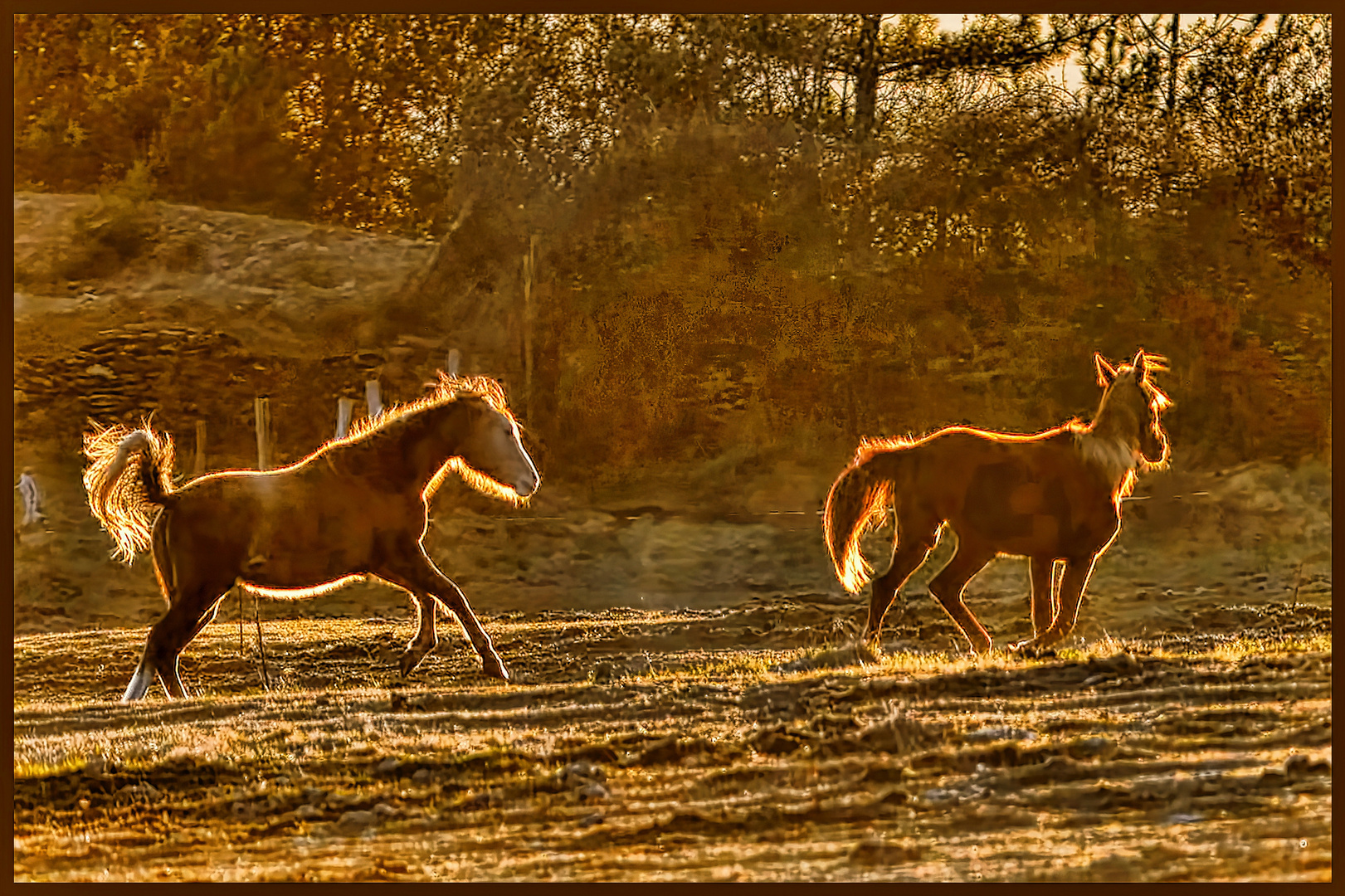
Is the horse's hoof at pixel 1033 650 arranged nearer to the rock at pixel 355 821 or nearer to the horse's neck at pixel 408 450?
the horse's neck at pixel 408 450

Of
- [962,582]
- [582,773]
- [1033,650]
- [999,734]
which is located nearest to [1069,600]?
[1033,650]

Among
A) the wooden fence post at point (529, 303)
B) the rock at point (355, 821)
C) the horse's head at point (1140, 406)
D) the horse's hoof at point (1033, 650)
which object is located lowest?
the rock at point (355, 821)

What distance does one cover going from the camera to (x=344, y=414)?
71.8 feet

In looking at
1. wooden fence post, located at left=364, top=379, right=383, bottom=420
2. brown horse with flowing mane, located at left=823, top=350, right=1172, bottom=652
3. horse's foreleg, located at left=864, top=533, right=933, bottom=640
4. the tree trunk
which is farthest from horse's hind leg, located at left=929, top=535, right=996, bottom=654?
the tree trunk

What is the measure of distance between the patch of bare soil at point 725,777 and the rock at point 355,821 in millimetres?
22

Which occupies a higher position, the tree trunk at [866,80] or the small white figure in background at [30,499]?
the tree trunk at [866,80]

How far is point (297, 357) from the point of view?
22828 millimetres

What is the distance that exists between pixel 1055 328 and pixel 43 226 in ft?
45.8

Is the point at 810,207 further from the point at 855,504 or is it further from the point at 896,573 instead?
the point at 896,573

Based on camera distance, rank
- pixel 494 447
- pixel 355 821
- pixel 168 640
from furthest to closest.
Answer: pixel 494 447 → pixel 168 640 → pixel 355 821

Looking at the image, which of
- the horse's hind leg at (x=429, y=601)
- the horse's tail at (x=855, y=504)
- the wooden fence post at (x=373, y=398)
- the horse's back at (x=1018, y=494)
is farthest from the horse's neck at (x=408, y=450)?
the wooden fence post at (x=373, y=398)

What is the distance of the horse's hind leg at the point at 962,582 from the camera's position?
12.3 metres

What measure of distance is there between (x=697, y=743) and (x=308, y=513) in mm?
3879

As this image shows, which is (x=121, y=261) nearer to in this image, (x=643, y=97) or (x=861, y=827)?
(x=643, y=97)
